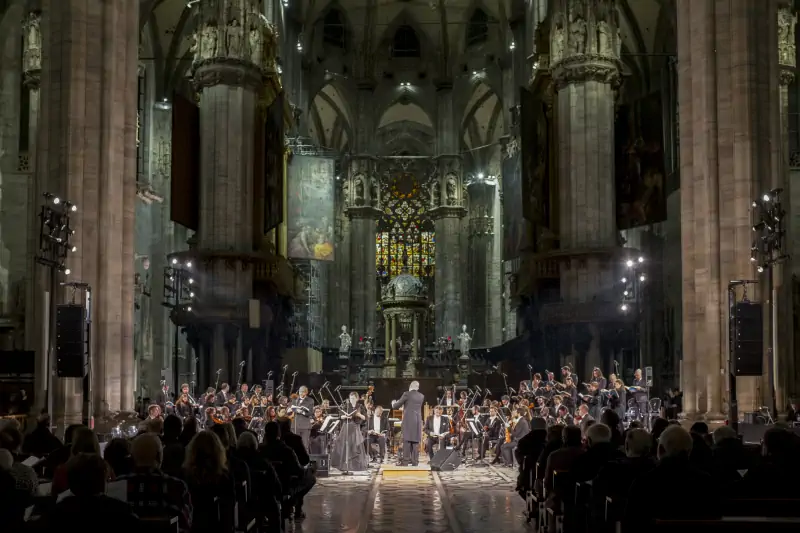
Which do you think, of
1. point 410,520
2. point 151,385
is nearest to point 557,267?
point 151,385

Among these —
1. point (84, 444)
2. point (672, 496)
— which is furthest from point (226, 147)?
point (672, 496)

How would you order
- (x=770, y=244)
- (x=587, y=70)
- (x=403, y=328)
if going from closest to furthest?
(x=770, y=244) → (x=587, y=70) → (x=403, y=328)

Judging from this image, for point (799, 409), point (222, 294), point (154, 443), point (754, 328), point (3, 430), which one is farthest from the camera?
point (222, 294)

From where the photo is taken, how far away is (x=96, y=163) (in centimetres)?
2189

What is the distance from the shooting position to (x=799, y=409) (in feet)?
73.8

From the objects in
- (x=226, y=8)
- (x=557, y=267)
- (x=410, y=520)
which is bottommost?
(x=410, y=520)

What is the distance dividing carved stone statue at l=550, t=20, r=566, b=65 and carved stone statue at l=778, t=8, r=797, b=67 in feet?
21.2

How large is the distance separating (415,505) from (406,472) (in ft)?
22.6

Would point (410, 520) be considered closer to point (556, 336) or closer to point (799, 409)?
point (799, 409)

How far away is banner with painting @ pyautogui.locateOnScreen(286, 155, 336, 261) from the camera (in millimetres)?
43875

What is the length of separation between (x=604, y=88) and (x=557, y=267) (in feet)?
19.1

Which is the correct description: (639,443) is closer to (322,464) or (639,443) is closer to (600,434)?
(600,434)

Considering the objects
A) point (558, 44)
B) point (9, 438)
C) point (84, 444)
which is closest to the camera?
point (84, 444)

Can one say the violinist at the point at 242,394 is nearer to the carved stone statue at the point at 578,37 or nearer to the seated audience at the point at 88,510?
the carved stone statue at the point at 578,37
